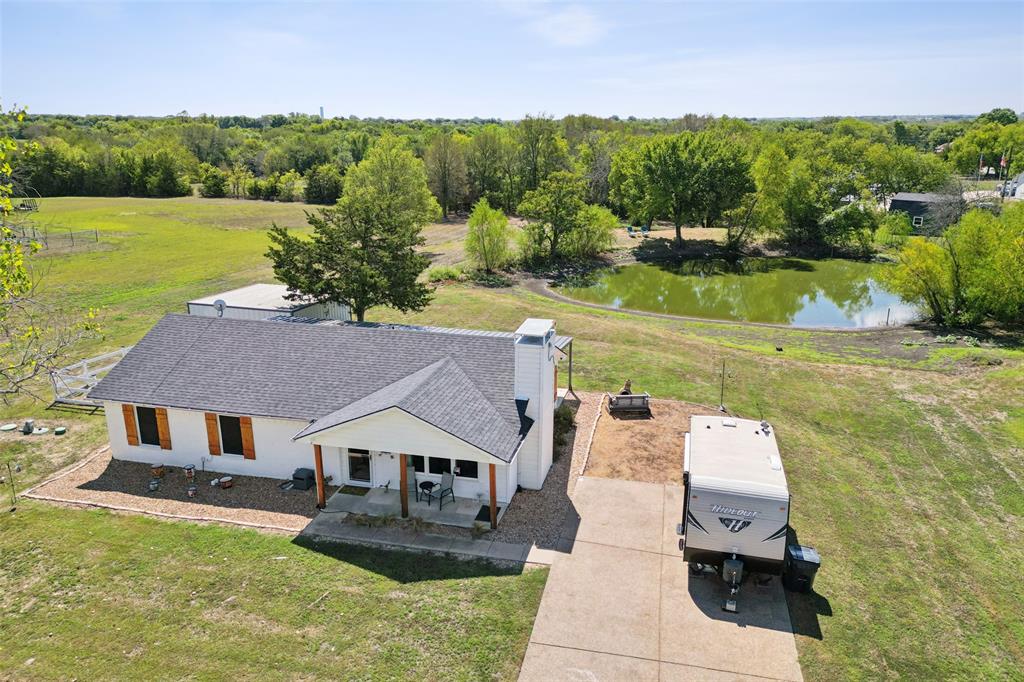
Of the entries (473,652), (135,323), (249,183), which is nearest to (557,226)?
(135,323)

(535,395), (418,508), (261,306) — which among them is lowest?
(418,508)

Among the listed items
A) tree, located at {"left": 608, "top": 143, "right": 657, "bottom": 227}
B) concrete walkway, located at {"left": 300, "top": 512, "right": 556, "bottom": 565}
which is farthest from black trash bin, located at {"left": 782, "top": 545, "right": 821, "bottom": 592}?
tree, located at {"left": 608, "top": 143, "right": 657, "bottom": 227}

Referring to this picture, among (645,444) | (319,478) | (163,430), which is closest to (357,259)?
(163,430)

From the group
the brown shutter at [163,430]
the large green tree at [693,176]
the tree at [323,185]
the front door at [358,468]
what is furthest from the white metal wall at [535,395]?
the tree at [323,185]

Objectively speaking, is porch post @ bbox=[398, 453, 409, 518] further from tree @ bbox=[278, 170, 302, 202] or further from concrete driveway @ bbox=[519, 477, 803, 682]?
tree @ bbox=[278, 170, 302, 202]

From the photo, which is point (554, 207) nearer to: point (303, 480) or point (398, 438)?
point (303, 480)

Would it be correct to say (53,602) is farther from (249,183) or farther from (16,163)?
(249,183)
